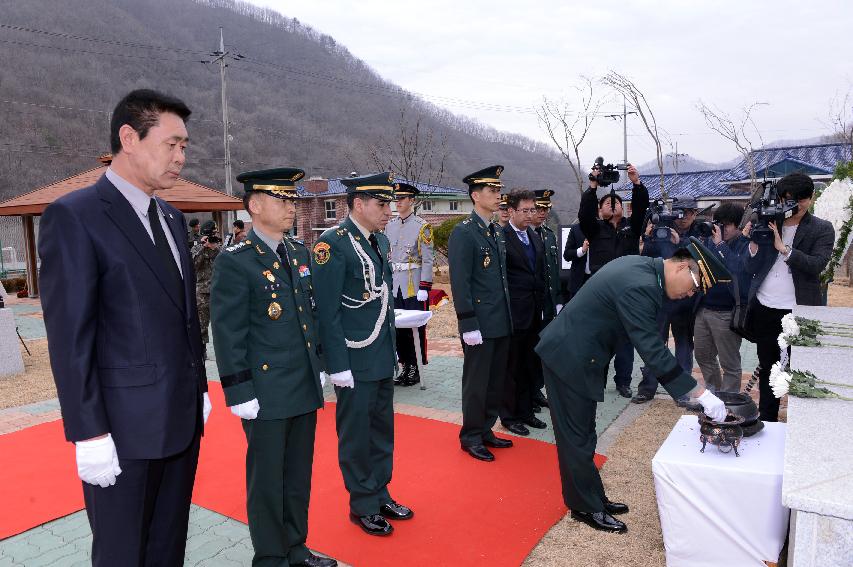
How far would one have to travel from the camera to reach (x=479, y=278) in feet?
15.8

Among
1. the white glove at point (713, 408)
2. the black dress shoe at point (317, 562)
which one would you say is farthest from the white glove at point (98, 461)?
the white glove at point (713, 408)

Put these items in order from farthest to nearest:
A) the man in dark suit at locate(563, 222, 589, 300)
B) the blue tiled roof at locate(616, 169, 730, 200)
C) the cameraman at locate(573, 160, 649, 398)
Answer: the blue tiled roof at locate(616, 169, 730, 200)
the man in dark suit at locate(563, 222, 589, 300)
the cameraman at locate(573, 160, 649, 398)

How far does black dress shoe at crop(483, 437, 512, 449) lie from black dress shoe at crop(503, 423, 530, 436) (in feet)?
1.15

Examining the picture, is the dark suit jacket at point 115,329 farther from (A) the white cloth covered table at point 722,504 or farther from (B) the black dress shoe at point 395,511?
(A) the white cloth covered table at point 722,504

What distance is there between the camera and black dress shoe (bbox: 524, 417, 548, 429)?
17.9 feet

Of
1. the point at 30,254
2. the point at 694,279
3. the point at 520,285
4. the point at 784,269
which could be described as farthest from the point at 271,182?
the point at 30,254

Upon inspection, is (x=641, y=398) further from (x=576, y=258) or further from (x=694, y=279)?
(x=694, y=279)

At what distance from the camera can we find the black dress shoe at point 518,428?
526 centimetres

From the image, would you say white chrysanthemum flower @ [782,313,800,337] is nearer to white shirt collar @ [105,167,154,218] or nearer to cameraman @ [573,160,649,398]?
cameraman @ [573,160,649,398]

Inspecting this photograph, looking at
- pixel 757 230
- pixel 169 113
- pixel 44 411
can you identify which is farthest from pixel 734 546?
pixel 44 411

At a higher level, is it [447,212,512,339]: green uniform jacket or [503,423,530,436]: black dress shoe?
[447,212,512,339]: green uniform jacket

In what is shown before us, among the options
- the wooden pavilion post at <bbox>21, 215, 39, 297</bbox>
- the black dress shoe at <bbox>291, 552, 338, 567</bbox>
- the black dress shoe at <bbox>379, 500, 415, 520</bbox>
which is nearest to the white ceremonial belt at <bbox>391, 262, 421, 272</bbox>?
the black dress shoe at <bbox>379, 500, 415, 520</bbox>

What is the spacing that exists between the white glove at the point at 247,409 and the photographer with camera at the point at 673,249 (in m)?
4.22

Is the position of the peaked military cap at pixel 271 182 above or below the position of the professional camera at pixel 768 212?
above
